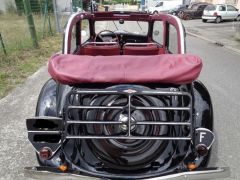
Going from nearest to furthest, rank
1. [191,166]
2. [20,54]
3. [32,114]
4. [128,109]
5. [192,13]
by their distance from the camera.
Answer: [128,109] < [191,166] < [32,114] < [20,54] < [192,13]

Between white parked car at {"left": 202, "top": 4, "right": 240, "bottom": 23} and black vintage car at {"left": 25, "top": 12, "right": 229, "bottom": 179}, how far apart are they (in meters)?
23.9

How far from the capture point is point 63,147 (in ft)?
8.81

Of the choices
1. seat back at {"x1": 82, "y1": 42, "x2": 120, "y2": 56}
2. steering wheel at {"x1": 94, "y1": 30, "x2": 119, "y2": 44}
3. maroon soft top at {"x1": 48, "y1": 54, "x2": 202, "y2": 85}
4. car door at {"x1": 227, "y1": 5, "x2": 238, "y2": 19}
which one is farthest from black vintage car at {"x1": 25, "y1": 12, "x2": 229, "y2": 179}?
car door at {"x1": 227, "y1": 5, "x2": 238, "y2": 19}

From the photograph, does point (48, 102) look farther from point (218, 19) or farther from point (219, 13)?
point (219, 13)

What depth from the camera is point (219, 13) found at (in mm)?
24797

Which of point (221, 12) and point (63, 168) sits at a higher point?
point (63, 168)

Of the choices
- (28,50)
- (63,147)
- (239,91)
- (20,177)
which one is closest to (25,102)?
(20,177)

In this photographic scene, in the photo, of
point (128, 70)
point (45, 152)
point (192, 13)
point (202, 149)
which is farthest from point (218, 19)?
point (45, 152)

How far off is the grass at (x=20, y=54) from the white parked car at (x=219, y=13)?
49.6 ft

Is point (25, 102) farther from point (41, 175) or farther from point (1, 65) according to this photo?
point (41, 175)

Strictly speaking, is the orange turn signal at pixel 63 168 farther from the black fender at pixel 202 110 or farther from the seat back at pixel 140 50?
the seat back at pixel 140 50

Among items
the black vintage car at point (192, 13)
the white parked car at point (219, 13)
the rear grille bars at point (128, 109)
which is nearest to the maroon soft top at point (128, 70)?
the rear grille bars at point (128, 109)

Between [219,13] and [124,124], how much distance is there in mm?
24730

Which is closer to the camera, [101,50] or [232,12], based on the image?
[101,50]
